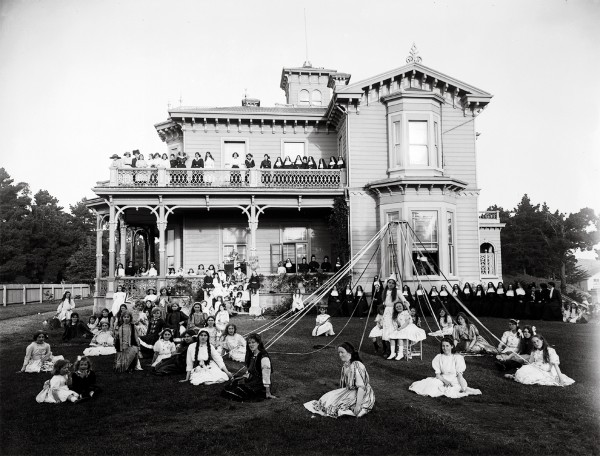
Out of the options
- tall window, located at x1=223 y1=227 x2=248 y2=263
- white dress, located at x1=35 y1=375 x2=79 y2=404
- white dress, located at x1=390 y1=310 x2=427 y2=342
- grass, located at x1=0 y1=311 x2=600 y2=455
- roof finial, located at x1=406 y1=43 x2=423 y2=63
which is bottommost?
grass, located at x1=0 y1=311 x2=600 y2=455

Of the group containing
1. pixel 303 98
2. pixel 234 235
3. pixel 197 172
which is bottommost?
pixel 234 235

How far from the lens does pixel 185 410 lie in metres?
8.36

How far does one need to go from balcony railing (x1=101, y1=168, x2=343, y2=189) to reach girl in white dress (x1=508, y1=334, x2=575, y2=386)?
1457 cm

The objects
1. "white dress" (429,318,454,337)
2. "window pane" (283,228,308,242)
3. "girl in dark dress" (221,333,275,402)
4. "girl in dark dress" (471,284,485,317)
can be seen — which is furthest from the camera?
"window pane" (283,228,308,242)

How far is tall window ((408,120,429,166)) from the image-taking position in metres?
23.2

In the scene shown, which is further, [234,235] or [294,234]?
[294,234]

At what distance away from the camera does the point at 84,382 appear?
9430mm

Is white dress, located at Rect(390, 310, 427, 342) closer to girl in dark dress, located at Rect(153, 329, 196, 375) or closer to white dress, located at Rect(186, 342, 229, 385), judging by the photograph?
white dress, located at Rect(186, 342, 229, 385)

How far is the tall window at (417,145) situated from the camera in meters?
23.2

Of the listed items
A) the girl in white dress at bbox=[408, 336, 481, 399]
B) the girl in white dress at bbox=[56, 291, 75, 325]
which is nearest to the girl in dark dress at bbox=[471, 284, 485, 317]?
the girl in white dress at bbox=[408, 336, 481, 399]

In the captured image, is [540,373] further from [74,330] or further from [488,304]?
[74,330]

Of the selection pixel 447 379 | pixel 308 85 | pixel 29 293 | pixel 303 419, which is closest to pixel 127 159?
pixel 308 85

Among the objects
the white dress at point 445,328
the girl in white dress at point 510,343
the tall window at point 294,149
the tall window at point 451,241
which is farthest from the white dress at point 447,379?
the tall window at point 294,149

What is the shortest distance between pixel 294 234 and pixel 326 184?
367 cm
